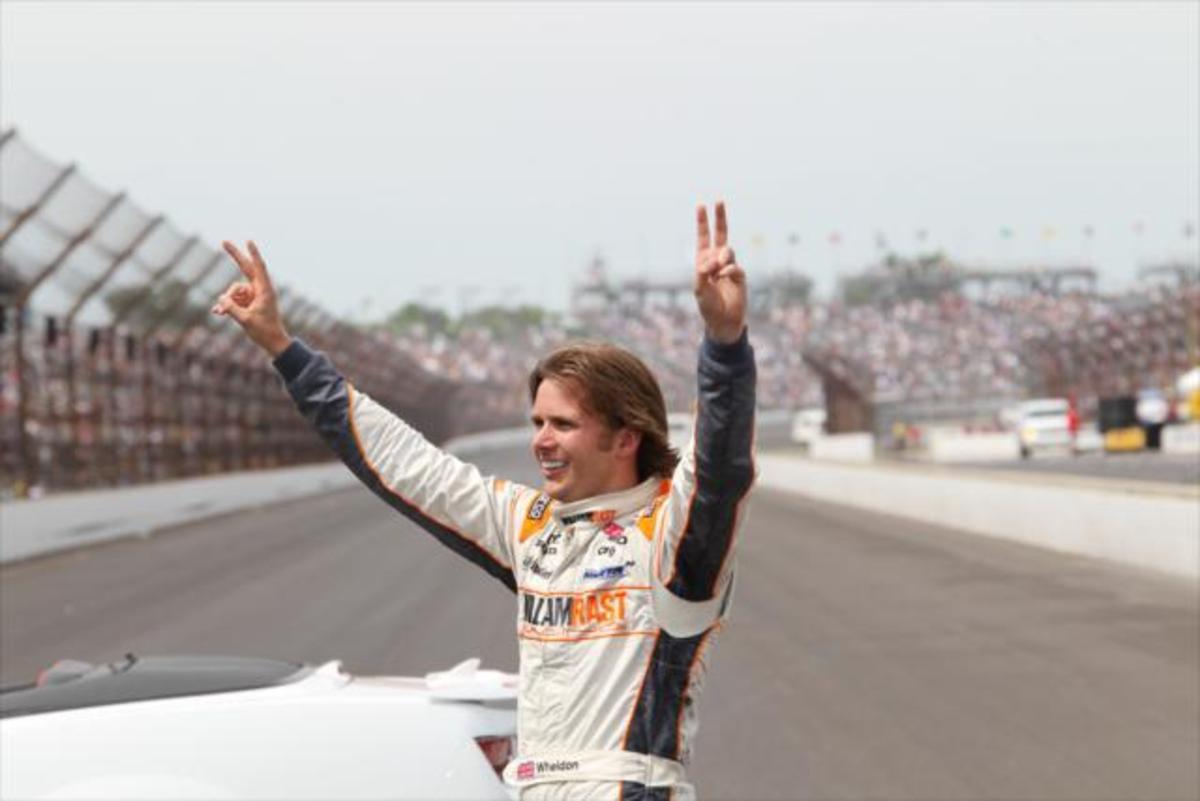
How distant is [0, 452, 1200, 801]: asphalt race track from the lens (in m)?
8.47

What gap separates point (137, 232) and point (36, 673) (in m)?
14.9

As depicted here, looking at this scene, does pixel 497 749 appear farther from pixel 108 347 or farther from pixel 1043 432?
pixel 1043 432

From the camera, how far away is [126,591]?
1889 cm

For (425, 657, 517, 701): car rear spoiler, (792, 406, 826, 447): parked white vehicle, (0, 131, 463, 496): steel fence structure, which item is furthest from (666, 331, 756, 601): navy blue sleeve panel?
(792, 406, 826, 447): parked white vehicle

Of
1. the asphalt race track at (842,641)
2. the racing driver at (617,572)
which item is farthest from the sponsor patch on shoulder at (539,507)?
the asphalt race track at (842,641)

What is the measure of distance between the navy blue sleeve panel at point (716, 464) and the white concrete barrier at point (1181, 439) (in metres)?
51.7

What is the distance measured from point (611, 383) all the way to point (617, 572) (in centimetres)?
29

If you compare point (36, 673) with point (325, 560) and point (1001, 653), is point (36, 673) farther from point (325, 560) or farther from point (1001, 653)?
point (325, 560)

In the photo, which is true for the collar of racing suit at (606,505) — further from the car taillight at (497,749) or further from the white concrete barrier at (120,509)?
the white concrete barrier at (120,509)

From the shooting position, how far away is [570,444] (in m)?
3.05

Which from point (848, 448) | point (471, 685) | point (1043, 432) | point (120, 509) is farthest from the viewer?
point (1043, 432)

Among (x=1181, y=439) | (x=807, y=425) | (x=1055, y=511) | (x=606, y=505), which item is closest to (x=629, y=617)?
(x=606, y=505)

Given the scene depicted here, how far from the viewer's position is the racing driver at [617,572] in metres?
2.89

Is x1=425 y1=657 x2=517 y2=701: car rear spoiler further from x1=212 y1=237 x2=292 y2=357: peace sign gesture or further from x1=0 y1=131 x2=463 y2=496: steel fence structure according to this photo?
x1=0 y1=131 x2=463 y2=496: steel fence structure
